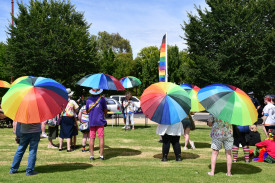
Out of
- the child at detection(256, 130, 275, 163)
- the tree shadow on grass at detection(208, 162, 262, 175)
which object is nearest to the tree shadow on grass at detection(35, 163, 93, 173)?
the tree shadow on grass at detection(208, 162, 262, 175)

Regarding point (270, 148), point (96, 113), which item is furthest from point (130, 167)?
point (270, 148)

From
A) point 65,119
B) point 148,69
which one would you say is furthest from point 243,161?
point 148,69

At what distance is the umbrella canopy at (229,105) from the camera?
5.96m

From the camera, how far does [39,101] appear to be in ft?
19.4

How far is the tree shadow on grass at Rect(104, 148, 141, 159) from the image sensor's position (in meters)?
9.10

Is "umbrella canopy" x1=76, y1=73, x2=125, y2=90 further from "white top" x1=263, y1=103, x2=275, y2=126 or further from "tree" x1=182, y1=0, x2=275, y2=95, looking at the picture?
"tree" x1=182, y1=0, x2=275, y2=95

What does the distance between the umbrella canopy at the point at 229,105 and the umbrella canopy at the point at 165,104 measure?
0.97 metres

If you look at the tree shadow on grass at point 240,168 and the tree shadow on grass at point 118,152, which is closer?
the tree shadow on grass at point 240,168

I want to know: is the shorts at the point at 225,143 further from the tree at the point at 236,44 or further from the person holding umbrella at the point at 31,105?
the tree at the point at 236,44

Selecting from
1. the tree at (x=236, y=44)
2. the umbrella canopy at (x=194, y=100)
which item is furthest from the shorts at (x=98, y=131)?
the tree at (x=236, y=44)

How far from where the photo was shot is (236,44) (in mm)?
21453

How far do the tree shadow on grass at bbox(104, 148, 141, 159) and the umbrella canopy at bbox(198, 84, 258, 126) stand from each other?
12.6 ft

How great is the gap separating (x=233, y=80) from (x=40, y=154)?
1676 centimetres

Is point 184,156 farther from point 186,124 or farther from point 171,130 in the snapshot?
point 171,130
